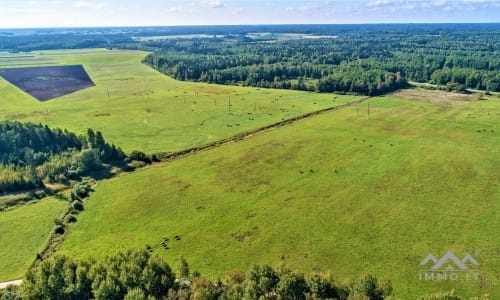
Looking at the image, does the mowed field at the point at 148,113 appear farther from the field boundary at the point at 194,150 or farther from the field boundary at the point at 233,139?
the field boundary at the point at 233,139

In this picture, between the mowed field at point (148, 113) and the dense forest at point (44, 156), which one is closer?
the mowed field at point (148, 113)

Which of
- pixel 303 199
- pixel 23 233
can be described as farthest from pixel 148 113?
pixel 303 199

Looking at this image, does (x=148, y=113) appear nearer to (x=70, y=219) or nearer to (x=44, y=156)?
(x=44, y=156)

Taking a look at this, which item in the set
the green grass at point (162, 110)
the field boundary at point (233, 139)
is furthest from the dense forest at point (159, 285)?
the green grass at point (162, 110)

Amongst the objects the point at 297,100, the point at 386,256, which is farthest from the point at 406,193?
the point at 297,100

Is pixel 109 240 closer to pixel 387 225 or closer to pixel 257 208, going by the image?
pixel 257 208

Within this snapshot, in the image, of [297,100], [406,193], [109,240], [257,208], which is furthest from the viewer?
[297,100]
